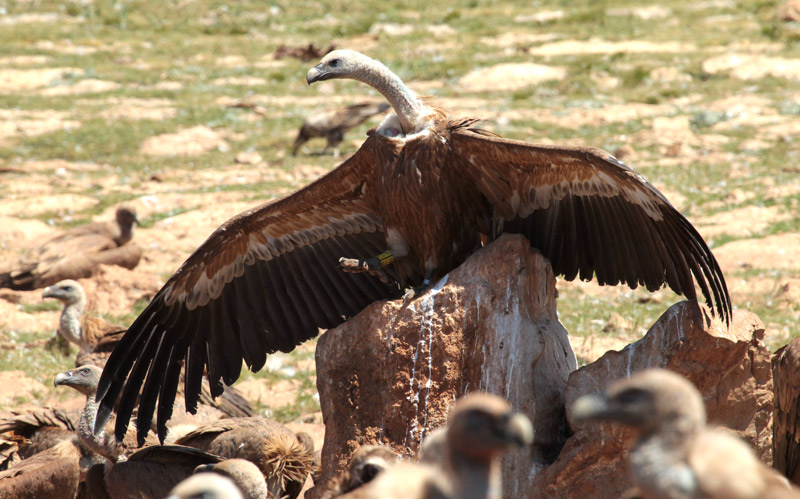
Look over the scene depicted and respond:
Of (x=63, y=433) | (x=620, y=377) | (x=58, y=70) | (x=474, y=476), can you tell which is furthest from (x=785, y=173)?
(x=58, y=70)

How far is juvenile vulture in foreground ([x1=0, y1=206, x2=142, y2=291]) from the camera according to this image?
10.9 m

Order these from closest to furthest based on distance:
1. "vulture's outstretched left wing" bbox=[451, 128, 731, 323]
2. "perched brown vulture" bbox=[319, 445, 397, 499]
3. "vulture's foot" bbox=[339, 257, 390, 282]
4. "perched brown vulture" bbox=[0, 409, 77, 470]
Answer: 1. "perched brown vulture" bbox=[319, 445, 397, 499]
2. "vulture's outstretched left wing" bbox=[451, 128, 731, 323]
3. "vulture's foot" bbox=[339, 257, 390, 282]
4. "perched brown vulture" bbox=[0, 409, 77, 470]

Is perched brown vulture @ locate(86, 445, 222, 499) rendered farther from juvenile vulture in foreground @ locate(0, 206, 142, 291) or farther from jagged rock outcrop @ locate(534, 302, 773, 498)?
juvenile vulture in foreground @ locate(0, 206, 142, 291)

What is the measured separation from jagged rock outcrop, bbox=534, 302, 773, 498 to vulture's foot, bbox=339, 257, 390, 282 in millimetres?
1429

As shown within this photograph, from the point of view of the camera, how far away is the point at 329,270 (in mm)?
6777

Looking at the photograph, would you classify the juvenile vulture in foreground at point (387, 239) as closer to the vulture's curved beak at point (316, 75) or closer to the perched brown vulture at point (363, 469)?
the vulture's curved beak at point (316, 75)

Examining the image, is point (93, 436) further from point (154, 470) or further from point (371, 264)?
point (371, 264)

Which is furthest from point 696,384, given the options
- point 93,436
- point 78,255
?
point 78,255

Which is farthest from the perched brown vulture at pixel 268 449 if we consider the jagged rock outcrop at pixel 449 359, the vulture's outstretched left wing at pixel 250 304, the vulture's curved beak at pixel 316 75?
the vulture's curved beak at pixel 316 75

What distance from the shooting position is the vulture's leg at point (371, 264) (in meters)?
5.93

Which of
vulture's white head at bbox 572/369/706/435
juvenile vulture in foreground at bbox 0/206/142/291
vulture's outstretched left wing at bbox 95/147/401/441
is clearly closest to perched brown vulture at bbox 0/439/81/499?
vulture's outstretched left wing at bbox 95/147/401/441

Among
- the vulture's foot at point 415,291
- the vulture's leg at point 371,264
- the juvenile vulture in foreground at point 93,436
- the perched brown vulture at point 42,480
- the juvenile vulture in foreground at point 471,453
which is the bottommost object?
the juvenile vulture in foreground at point 93,436

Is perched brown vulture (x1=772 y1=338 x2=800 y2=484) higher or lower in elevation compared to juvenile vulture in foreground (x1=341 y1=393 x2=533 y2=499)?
lower

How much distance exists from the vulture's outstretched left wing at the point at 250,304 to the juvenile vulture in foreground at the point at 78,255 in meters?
4.64
